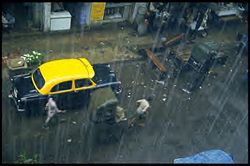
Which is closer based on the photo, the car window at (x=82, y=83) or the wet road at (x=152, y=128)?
the wet road at (x=152, y=128)

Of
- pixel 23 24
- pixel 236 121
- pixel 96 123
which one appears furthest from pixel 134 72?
pixel 23 24

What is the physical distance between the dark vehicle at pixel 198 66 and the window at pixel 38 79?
6.31 meters

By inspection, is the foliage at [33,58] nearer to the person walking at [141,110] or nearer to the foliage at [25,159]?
the foliage at [25,159]

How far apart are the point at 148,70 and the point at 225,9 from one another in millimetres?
7241

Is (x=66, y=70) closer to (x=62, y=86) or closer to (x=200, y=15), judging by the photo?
(x=62, y=86)

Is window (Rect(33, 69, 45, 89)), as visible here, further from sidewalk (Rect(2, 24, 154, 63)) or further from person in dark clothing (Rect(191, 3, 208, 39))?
person in dark clothing (Rect(191, 3, 208, 39))

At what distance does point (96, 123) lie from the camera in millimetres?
13000

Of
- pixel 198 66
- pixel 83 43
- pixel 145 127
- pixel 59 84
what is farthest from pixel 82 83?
pixel 198 66

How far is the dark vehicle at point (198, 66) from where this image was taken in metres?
14.9

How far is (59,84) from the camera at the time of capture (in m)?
12.2

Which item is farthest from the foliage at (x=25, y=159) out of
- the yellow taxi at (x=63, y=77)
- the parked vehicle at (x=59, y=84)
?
the yellow taxi at (x=63, y=77)

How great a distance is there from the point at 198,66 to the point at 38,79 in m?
6.91

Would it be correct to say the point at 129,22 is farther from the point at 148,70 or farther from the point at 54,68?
the point at 54,68

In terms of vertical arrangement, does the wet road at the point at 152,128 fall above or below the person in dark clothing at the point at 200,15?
below
